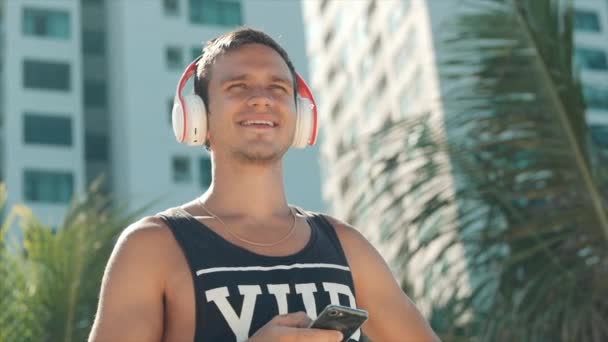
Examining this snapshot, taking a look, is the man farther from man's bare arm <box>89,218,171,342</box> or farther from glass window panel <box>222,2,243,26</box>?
glass window panel <box>222,2,243,26</box>

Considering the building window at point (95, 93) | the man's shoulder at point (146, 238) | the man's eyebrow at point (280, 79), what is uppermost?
the building window at point (95, 93)

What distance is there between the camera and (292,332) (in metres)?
2.21

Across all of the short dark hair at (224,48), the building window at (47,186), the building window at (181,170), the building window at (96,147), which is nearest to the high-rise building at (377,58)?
the building window at (181,170)

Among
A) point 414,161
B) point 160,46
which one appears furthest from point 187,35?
point 414,161

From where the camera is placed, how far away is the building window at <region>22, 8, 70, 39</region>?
123 feet

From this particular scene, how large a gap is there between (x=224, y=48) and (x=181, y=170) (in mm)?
33252

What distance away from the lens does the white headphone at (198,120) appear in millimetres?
2703

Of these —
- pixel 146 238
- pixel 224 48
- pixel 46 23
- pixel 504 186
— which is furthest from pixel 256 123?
pixel 46 23

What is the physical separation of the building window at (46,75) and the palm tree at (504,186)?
3220 cm

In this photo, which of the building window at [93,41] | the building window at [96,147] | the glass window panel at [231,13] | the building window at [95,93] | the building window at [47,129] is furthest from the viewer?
the building window at [93,41]

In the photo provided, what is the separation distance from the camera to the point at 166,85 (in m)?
36.9

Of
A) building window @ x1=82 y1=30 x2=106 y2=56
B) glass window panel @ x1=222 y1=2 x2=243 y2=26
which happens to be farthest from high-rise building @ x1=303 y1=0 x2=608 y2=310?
building window @ x1=82 y1=30 x2=106 y2=56

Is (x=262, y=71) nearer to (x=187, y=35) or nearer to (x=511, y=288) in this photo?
(x=511, y=288)

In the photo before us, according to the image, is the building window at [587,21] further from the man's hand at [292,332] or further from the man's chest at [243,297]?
the man's hand at [292,332]
